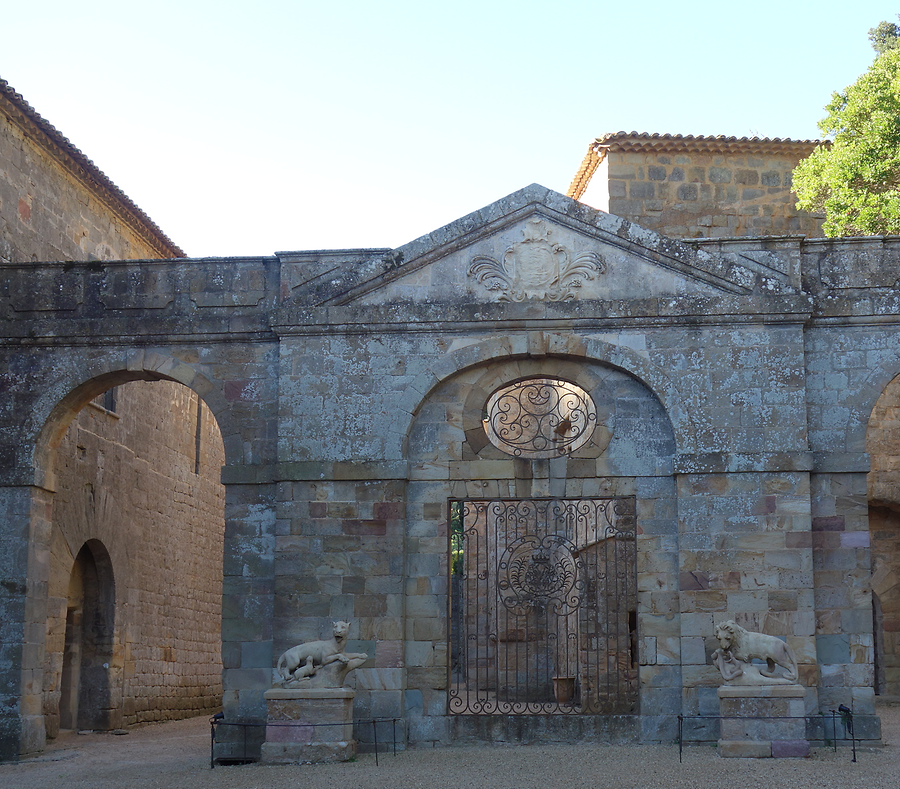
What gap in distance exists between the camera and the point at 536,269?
1278cm

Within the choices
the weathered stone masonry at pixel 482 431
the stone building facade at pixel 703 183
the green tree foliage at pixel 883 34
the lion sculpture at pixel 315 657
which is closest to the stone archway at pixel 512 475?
the weathered stone masonry at pixel 482 431

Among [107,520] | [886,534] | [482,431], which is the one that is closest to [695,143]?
[886,534]

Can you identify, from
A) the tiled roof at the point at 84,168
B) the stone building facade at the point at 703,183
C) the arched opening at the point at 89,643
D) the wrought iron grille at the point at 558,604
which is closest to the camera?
the wrought iron grille at the point at 558,604

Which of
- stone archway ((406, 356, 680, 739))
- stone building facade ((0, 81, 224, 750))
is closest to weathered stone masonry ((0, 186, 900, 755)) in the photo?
stone archway ((406, 356, 680, 739))

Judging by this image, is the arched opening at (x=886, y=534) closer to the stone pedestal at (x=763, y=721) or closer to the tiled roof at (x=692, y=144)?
the tiled roof at (x=692, y=144)

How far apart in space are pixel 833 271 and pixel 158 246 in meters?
11.6

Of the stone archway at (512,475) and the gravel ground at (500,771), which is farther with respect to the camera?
the stone archway at (512,475)

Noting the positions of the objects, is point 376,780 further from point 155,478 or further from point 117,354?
point 155,478

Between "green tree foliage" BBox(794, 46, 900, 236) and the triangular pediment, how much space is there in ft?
16.4

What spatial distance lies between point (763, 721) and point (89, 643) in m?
9.56

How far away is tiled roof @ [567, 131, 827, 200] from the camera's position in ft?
63.5

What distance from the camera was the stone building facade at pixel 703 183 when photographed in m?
19.5

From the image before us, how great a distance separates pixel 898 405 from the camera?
61.4 ft

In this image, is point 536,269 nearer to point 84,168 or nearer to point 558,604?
point 558,604
